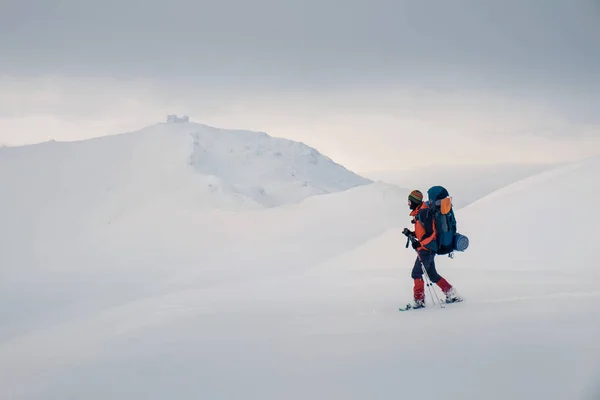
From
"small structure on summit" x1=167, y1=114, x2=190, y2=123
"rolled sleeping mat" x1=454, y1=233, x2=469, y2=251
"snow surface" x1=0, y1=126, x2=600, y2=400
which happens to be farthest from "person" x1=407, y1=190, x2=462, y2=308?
"small structure on summit" x1=167, y1=114, x2=190, y2=123

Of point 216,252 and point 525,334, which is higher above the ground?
point 216,252

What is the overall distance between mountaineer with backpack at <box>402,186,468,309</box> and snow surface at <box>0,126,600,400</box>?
2.58ft

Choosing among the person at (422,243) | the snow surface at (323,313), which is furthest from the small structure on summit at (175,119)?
the person at (422,243)

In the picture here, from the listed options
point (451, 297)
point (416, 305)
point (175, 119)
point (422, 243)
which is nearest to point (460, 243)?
point (422, 243)

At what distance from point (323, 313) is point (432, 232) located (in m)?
2.39

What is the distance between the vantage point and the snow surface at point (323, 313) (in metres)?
6.92

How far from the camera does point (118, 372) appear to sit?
7746 millimetres

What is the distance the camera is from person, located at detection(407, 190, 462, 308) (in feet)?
32.9

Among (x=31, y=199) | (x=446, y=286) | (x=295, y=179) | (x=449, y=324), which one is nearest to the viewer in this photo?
(x=449, y=324)

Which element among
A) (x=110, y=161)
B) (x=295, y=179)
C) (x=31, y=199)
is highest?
(x=295, y=179)

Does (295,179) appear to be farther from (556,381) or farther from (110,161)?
(556,381)

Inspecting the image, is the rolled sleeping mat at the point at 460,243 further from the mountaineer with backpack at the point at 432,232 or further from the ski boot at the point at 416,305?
the ski boot at the point at 416,305

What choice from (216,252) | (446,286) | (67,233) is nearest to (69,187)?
(67,233)

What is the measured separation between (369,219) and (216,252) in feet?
39.4
